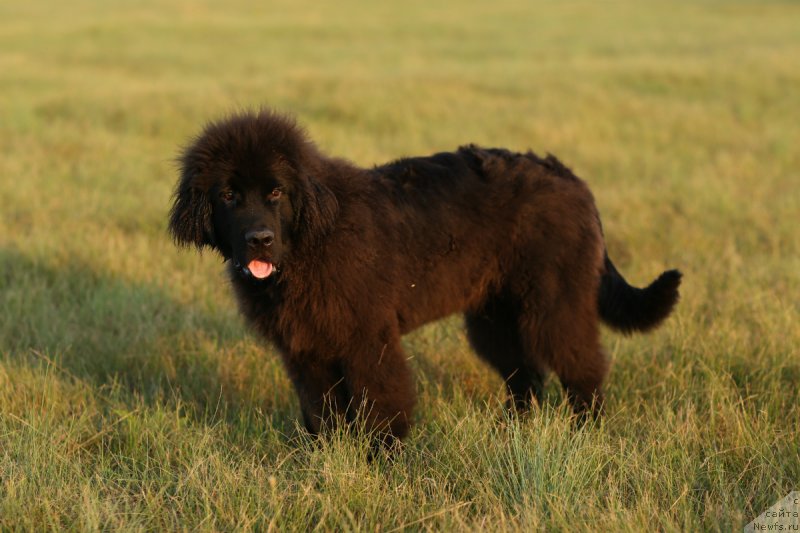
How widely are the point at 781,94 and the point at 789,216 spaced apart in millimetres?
8619

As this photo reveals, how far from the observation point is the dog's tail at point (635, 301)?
4.71 metres

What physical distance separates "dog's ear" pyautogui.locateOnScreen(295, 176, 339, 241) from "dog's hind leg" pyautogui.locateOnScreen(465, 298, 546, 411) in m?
1.26

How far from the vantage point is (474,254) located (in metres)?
4.54

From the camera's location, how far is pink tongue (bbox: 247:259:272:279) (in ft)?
12.8

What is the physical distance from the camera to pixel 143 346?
225 inches

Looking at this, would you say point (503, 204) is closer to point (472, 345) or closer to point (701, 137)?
point (472, 345)

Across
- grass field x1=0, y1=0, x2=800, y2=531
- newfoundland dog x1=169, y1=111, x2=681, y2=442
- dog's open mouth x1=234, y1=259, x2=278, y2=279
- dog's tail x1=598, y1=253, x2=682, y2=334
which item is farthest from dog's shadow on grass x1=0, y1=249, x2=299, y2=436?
dog's tail x1=598, y1=253, x2=682, y2=334

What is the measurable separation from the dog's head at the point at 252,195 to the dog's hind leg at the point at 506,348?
1.34 m

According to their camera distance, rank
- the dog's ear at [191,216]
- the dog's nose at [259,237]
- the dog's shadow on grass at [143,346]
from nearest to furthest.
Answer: the dog's nose at [259,237], the dog's ear at [191,216], the dog's shadow on grass at [143,346]

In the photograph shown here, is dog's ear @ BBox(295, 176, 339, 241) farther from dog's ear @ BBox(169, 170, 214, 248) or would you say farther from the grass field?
the grass field

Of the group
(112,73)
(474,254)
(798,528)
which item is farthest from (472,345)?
(112,73)

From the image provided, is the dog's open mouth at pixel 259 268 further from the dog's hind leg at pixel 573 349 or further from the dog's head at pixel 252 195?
the dog's hind leg at pixel 573 349

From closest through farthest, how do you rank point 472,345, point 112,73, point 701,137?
point 472,345
point 701,137
point 112,73

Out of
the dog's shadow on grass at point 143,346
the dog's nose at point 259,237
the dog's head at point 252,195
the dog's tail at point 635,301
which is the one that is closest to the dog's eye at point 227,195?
the dog's head at point 252,195
